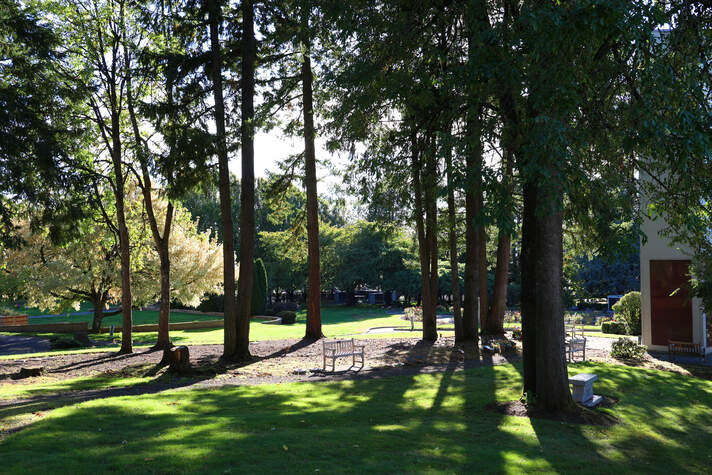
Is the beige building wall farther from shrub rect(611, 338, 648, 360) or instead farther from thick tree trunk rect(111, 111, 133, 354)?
thick tree trunk rect(111, 111, 133, 354)

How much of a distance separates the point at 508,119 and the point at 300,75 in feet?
43.6

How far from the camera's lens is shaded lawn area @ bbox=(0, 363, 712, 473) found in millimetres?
5836

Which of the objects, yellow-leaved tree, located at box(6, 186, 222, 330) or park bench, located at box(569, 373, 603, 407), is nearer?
park bench, located at box(569, 373, 603, 407)

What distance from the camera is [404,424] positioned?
809cm

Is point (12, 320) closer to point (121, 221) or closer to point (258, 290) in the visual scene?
point (258, 290)

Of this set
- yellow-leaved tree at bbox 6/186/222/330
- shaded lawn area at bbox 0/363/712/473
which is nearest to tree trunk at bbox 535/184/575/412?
shaded lawn area at bbox 0/363/712/473

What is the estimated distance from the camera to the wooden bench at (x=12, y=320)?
32.7 m

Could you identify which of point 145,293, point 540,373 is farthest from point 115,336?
point 540,373

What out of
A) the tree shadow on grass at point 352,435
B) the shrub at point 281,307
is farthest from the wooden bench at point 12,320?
the tree shadow on grass at point 352,435

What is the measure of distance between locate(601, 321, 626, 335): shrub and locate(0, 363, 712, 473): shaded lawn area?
14.8 metres

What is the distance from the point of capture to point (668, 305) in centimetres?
1933

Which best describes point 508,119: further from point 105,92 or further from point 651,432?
point 105,92

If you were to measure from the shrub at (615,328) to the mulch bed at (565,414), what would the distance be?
18.1 m

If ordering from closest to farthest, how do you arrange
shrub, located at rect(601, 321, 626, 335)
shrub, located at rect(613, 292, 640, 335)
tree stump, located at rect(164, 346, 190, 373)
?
tree stump, located at rect(164, 346, 190, 373)
shrub, located at rect(613, 292, 640, 335)
shrub, located at rect(601, 321, 626, 335)
